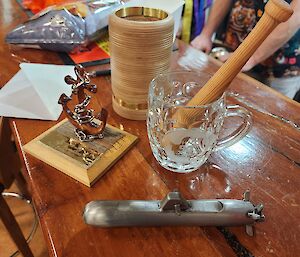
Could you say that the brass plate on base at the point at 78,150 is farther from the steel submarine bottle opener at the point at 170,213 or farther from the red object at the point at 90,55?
the red object at the point at 90,55

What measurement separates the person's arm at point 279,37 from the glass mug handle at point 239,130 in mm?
609

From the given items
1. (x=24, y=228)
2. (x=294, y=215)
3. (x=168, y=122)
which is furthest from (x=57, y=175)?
(x=24, y=228)

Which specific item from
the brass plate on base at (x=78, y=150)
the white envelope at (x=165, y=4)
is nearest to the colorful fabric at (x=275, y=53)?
the white envelope at (x=165, y=4)

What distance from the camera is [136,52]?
21.7 inches

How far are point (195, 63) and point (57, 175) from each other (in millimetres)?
489

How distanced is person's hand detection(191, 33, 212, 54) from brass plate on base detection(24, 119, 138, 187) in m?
0.80

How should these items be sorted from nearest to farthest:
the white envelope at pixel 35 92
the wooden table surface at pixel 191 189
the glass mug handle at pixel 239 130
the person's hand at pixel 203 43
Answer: the wooden table surface at pixel 191 189, the glass mug handle at pixel 239 130, the white envelope at pixel 35 92, the person's hand at pixel 203 43

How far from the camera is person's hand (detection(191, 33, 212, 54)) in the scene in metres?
1.27

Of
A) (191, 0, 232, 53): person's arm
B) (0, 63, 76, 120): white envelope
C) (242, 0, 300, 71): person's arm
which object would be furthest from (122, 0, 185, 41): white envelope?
(191, 0, 232, 53): person's arm

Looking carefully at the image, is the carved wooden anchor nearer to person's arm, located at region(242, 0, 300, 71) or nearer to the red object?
the red object

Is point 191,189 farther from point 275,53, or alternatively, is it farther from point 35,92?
point 275,53

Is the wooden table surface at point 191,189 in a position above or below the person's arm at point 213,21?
above

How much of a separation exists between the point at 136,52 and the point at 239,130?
21 centimetres

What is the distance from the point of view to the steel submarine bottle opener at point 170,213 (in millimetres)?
414
